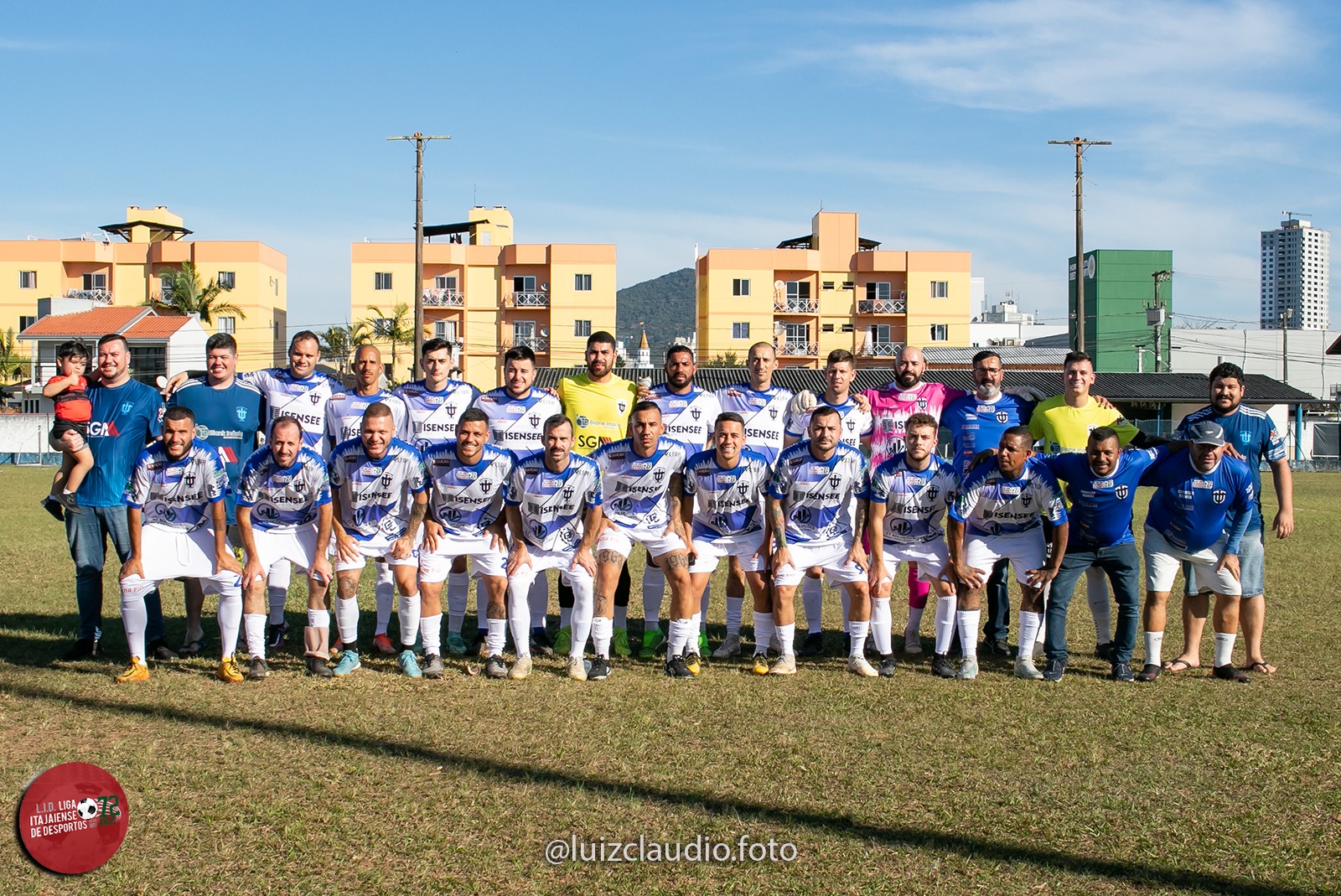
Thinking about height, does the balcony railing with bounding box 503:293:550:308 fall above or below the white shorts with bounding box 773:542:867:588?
above

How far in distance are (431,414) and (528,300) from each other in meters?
45.4

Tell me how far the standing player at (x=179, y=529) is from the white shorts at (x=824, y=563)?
3.44m

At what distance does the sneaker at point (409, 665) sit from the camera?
22.5ft

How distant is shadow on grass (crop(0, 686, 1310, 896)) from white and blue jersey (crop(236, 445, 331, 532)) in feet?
4.82

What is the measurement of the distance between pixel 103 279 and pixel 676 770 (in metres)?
58.5

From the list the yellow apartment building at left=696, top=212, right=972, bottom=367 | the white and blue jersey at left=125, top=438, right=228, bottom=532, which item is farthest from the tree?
the white and blue jersey at left=125, top=438, right=228, bottom=532

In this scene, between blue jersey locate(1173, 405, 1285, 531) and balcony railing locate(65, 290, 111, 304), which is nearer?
blue jersey locate(1173, 405, 1285, 531)

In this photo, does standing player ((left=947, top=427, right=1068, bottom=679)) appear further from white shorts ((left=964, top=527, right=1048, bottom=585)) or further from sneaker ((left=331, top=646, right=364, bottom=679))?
sneaker ((left=331, top=646, right=364, bottom=679))

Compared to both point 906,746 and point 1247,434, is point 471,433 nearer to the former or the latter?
point 906,746

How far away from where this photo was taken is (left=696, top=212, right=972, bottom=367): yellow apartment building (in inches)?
2130

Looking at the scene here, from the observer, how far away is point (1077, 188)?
2891 centimetres

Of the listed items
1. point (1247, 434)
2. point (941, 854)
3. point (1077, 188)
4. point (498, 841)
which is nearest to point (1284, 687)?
point (1247, 434)

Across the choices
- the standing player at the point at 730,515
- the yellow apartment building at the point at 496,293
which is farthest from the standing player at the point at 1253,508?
the yellow apartment building at the point at 496,293

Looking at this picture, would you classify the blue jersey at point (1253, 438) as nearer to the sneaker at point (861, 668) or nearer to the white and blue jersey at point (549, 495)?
the sneaker at point (861, 668)
